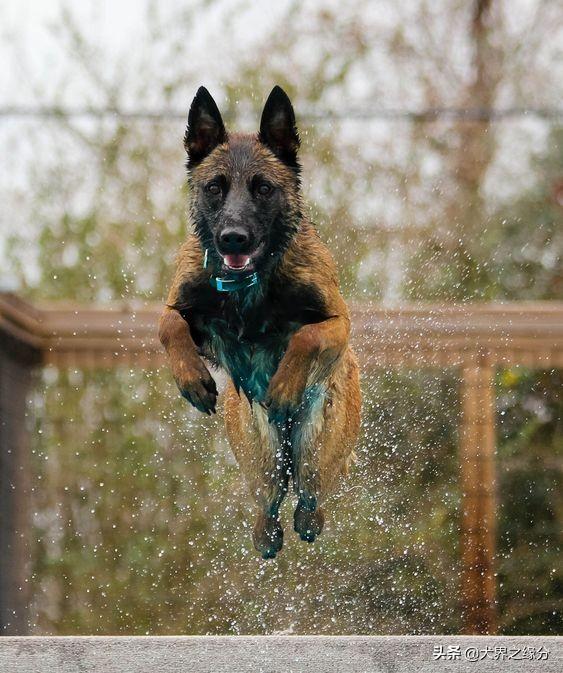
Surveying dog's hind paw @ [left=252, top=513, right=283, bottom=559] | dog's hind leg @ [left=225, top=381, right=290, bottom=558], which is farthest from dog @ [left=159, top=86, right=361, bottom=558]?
dog's hind paw @ [left=252, top=513, right=283, bottom=559]

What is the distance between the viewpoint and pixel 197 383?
351 centimetres

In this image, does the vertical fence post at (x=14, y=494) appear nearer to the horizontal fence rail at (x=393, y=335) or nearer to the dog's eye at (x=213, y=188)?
the horizontal fence rail at (x=393, y=335)

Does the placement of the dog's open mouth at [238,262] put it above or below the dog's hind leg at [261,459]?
above

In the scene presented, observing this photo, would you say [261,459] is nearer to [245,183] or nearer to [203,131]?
[245,183]

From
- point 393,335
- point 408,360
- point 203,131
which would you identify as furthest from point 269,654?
point 408,360

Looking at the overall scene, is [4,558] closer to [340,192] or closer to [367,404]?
[367,404]

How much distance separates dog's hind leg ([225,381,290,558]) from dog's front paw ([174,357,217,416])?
64cm

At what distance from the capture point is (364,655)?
2998 mm

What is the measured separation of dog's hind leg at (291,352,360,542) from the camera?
4.13 meters

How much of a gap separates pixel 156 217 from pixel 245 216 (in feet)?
12.0

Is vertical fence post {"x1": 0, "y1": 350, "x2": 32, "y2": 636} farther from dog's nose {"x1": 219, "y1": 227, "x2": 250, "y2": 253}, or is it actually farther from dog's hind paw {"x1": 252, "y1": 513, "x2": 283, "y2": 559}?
dog's nose {"x1": 219, "y1": 227, "x2": 250, "y2": 253}

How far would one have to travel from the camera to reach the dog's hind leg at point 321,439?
13.5 ft

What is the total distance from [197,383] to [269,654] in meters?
0.88

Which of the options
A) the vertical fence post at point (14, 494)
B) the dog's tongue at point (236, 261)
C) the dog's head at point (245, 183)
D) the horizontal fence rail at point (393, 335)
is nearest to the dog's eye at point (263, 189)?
the dog's head at point (245, 183)
